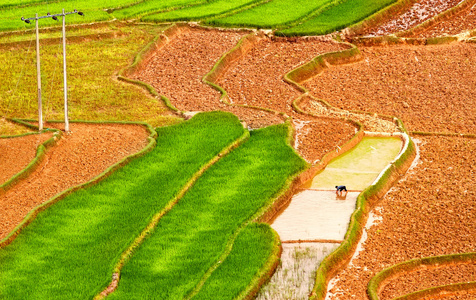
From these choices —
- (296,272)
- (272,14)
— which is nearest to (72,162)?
(296,272)

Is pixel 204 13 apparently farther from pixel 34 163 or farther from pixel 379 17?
pixel 34 163

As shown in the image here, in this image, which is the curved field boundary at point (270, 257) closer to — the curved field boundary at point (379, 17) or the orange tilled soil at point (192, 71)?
the orange tilled soil at point (192, 71)

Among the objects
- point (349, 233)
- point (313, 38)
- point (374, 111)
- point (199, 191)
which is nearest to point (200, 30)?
point (313, 38)

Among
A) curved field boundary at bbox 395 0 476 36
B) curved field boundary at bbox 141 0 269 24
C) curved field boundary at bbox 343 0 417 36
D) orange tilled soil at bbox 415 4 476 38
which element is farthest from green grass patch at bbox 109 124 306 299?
orange tilled soil at bbox 415 4 476 38

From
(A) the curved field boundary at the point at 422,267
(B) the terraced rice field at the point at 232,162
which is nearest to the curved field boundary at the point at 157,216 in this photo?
(B) the terraced rice field at the point at 232,162

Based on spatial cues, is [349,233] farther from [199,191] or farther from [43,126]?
[43,126]

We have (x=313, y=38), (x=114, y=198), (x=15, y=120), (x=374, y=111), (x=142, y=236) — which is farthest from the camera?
(x=313, y=38)
